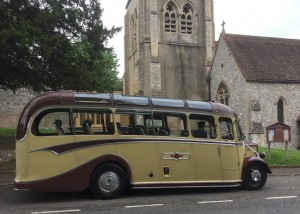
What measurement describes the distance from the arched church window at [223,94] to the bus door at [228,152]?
22273 millimetres

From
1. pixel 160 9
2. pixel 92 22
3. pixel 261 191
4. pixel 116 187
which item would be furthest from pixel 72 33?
pixel 160 9

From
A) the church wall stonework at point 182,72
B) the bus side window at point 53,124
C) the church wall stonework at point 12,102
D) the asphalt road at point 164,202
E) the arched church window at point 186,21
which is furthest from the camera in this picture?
the arched church window at point 186,21

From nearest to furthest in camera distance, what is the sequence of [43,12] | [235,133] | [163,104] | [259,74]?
1. [163,104]
2. [235,133]
3. [43,12]
4. [259,74]

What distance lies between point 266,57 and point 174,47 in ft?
31.6

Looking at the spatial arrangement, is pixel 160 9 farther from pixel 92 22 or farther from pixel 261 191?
pixel 261 191

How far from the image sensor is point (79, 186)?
9281mm

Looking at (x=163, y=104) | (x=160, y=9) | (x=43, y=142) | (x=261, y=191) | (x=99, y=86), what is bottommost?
(x=261, y=191)

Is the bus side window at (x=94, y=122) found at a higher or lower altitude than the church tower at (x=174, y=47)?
lower

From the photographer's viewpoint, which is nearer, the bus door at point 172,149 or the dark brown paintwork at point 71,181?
the dark brown paintwork at point 71,181

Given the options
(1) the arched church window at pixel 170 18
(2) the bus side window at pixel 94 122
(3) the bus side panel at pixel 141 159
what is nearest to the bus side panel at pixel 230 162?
(3) the bus side panel at pixel 141 159

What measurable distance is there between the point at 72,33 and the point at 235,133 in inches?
366

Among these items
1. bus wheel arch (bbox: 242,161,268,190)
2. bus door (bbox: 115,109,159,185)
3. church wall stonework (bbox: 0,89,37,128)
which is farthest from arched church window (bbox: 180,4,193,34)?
bus door (bbox: 115,109,159,185)

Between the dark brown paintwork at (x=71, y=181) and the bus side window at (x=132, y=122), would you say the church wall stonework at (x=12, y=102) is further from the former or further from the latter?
the dark brown paintwork at (x=71, y=181)

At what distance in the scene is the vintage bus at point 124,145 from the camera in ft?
30.0
